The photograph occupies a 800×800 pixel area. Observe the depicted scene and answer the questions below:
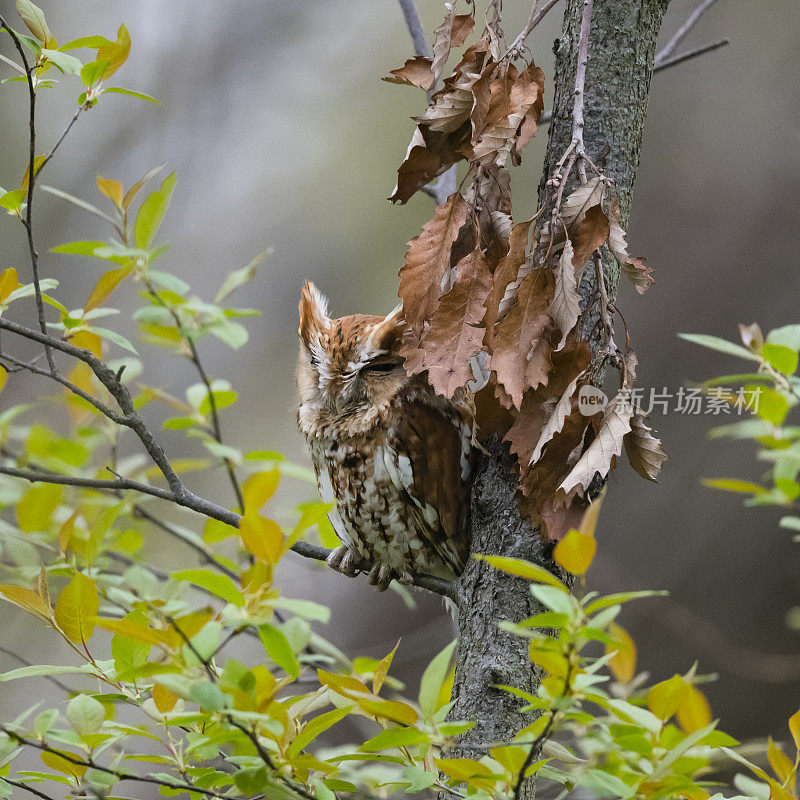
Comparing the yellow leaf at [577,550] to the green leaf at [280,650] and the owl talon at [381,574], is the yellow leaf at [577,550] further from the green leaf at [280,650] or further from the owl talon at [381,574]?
the owl talon at [381,574]

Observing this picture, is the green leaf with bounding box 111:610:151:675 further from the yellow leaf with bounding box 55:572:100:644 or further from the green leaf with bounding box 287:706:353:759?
the green leaf with bounding box 287:706:353:759

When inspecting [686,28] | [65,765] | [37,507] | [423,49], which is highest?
[686,28]

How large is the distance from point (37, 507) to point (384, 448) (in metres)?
0.65

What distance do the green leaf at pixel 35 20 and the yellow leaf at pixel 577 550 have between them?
3.09 ft

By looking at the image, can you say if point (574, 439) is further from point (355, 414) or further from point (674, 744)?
point (355, 414)

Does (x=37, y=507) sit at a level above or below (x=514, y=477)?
below

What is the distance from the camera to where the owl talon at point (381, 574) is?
1560 mm

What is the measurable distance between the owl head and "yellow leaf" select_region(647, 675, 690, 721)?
741 mm

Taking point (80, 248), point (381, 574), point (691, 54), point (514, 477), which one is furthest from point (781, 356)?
point (80, 248)

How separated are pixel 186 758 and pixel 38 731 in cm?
17

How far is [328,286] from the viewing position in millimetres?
4641

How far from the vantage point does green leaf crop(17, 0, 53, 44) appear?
1027mm

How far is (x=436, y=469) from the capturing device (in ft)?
4.53

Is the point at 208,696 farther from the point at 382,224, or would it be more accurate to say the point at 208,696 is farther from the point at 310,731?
the point at 382,224
